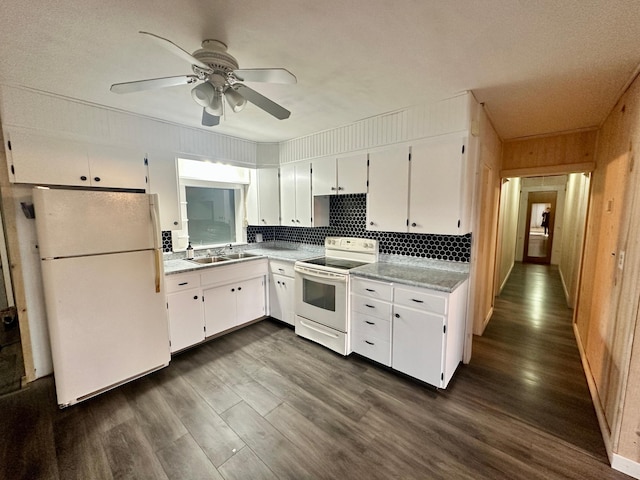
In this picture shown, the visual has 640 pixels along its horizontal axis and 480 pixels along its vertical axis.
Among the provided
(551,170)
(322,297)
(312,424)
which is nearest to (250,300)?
(322,297)

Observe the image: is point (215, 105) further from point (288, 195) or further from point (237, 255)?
point (237, 255)

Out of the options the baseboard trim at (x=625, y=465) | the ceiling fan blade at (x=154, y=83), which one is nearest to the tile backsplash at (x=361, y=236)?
the baseboard trim at (x=625, y=465)

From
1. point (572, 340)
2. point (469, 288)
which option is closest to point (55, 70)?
point (469, 288)

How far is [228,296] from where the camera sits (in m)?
3.12

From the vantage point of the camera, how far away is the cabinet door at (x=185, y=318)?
8.71 ft

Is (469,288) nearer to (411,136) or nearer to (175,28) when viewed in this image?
(411,136)

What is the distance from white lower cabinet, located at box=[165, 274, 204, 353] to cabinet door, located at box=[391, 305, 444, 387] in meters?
2.02

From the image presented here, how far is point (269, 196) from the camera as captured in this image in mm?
3811

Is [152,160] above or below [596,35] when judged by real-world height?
below

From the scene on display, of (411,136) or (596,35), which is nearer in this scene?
(596,35)

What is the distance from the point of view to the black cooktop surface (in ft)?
9.43

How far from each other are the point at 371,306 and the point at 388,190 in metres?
1.17

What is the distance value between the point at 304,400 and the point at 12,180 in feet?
9.48

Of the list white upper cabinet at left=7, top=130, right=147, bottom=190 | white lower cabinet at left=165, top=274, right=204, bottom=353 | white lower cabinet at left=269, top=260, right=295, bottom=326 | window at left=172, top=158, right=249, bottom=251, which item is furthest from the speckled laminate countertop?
white upper cabinet at left=7, top=130, right=147, bottom=190
